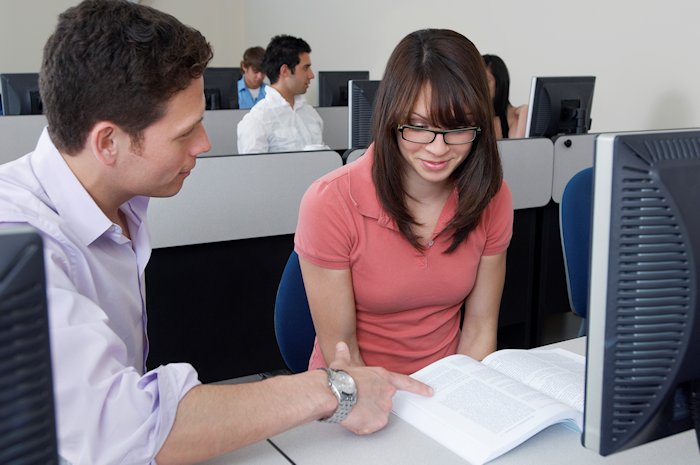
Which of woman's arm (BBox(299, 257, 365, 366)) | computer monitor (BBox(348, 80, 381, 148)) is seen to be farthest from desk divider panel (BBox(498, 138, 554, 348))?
woman's arm (BBox(299, 257, 365, 366))

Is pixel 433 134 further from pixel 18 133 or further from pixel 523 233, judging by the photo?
pixel 18 133

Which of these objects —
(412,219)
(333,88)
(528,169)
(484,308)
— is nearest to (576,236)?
(484,308)

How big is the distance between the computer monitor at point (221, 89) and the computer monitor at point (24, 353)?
377 centimetres

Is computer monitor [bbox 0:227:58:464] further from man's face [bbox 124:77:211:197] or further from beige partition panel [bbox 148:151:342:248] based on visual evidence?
beige partition panel [bbox 148:151:342:248]

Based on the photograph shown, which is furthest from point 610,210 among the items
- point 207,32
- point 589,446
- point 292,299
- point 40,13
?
point 207,32

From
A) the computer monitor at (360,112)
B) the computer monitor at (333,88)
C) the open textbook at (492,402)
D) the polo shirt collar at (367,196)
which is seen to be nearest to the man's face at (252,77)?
the computer monitor at (333,88)

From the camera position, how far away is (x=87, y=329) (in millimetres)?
611

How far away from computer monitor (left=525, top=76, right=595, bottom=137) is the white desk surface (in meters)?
1.94

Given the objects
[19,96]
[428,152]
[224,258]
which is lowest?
[224,258]

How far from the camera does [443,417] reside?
2.66 feet

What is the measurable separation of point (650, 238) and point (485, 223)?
70cm

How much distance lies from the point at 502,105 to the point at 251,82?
2.63 metres

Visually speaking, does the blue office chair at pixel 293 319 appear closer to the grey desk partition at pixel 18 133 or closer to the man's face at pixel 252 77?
the grey desk partition at pixel 18 133

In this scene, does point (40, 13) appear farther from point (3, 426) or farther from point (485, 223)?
point (3, 426)
